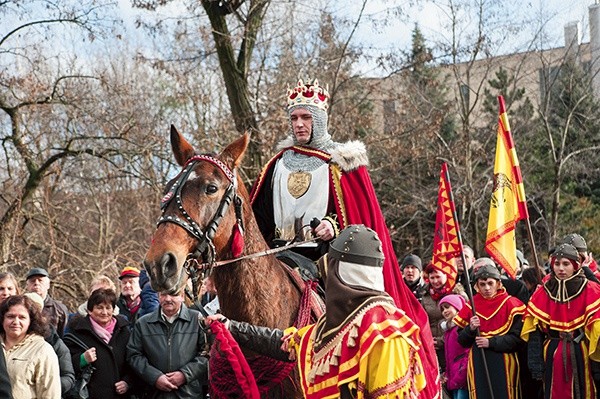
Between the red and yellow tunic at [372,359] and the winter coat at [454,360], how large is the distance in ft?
19.5

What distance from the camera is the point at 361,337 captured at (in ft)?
13.6

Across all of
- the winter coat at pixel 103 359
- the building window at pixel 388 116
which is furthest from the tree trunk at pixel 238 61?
the building window at pixel 388 116

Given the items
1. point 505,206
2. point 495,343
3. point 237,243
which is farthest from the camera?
point 495,343

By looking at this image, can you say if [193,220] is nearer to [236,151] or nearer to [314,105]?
[236,151]

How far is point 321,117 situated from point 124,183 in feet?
70.1

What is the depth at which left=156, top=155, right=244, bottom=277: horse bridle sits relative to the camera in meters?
4.87

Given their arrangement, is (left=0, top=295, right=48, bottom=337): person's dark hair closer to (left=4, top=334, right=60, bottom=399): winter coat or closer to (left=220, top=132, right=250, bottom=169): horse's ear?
(left=4, top=334, right=60, bottom=399): winter coat

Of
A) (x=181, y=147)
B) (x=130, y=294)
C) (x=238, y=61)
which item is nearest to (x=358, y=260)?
(x=181, y=147)

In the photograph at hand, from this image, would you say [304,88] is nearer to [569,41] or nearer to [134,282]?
[134,282]

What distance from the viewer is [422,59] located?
19891 millimetres

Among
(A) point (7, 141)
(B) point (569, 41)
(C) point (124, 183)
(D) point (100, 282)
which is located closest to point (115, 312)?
(D) point (100, 282)

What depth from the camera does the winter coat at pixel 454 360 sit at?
1009 cm

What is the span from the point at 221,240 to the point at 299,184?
1176 millimetres

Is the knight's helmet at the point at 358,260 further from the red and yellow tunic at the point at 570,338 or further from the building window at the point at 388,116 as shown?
the building window at the point at 388,116
